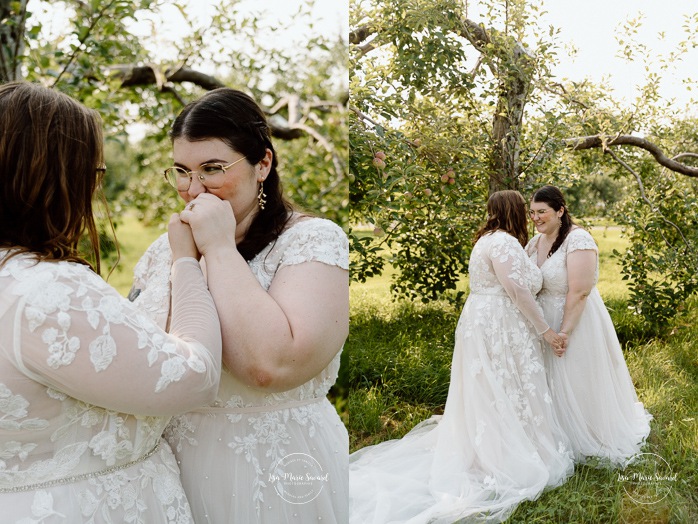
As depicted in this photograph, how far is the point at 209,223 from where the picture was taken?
3.89 ft

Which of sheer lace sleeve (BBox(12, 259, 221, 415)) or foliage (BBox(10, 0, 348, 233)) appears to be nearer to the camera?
sheer lace sleeve (BBox(12, 259, 221, 415))

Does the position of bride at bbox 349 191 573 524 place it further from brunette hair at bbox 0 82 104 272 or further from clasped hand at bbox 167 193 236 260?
brunette hair at bbox 0 82 104 272

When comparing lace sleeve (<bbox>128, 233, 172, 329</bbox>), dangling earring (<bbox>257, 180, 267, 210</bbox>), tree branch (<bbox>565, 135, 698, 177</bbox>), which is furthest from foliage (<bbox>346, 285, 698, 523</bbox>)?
lace sleeve (<bbox>128, 233, 172, 329</bbox>)

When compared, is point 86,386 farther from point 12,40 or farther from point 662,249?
point 12,40

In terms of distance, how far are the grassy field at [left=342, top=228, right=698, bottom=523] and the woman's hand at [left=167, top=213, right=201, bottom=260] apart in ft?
2.51

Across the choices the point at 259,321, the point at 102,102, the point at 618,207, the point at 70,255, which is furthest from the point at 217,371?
the point at 102,102

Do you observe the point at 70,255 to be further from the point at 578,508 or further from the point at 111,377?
the point at 578,508

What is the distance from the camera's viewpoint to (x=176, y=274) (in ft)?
3.72

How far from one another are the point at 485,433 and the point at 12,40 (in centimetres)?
236

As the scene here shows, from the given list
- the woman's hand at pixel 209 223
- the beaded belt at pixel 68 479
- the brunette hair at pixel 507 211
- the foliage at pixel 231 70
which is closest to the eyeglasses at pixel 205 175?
the woman's hand at pixel 209 223

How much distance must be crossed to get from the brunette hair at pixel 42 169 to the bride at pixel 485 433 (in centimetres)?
121

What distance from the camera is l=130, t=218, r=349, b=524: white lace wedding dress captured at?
4.19 ft

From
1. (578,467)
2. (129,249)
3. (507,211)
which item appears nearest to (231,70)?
(507,211)

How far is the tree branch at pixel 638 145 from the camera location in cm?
184
